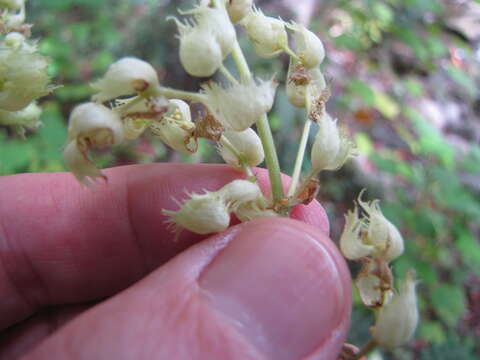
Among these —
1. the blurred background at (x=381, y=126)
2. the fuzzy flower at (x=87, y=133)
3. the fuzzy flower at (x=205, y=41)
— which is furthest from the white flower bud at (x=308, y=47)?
the blurred background at (x=381, y=126)

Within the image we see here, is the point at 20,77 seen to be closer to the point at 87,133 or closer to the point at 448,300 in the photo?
the point at 87,133

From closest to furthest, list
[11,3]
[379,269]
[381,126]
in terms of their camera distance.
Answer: [379,269], [11,3], [381,126]

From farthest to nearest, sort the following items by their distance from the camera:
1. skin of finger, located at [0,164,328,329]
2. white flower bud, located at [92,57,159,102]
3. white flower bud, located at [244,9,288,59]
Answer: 1. skin of finger, located at [0,164,328,329]
2. white flower bud, located at [244,9,288,59]
3. white flower bud, located at [92,57,159,102]

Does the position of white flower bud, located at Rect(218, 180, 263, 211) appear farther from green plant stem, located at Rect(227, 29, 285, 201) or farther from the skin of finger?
the skin of finger

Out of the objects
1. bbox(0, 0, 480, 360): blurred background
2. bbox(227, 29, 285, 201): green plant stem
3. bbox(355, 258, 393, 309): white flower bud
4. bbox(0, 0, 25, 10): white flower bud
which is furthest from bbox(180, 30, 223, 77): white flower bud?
bbox(0, 0, 480, 360): blurred background

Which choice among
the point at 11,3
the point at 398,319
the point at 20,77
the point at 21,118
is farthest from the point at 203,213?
the point at 11,3

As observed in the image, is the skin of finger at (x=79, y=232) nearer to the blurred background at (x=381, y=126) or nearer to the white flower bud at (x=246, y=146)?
the white flower bud at (x=246, y=146)
